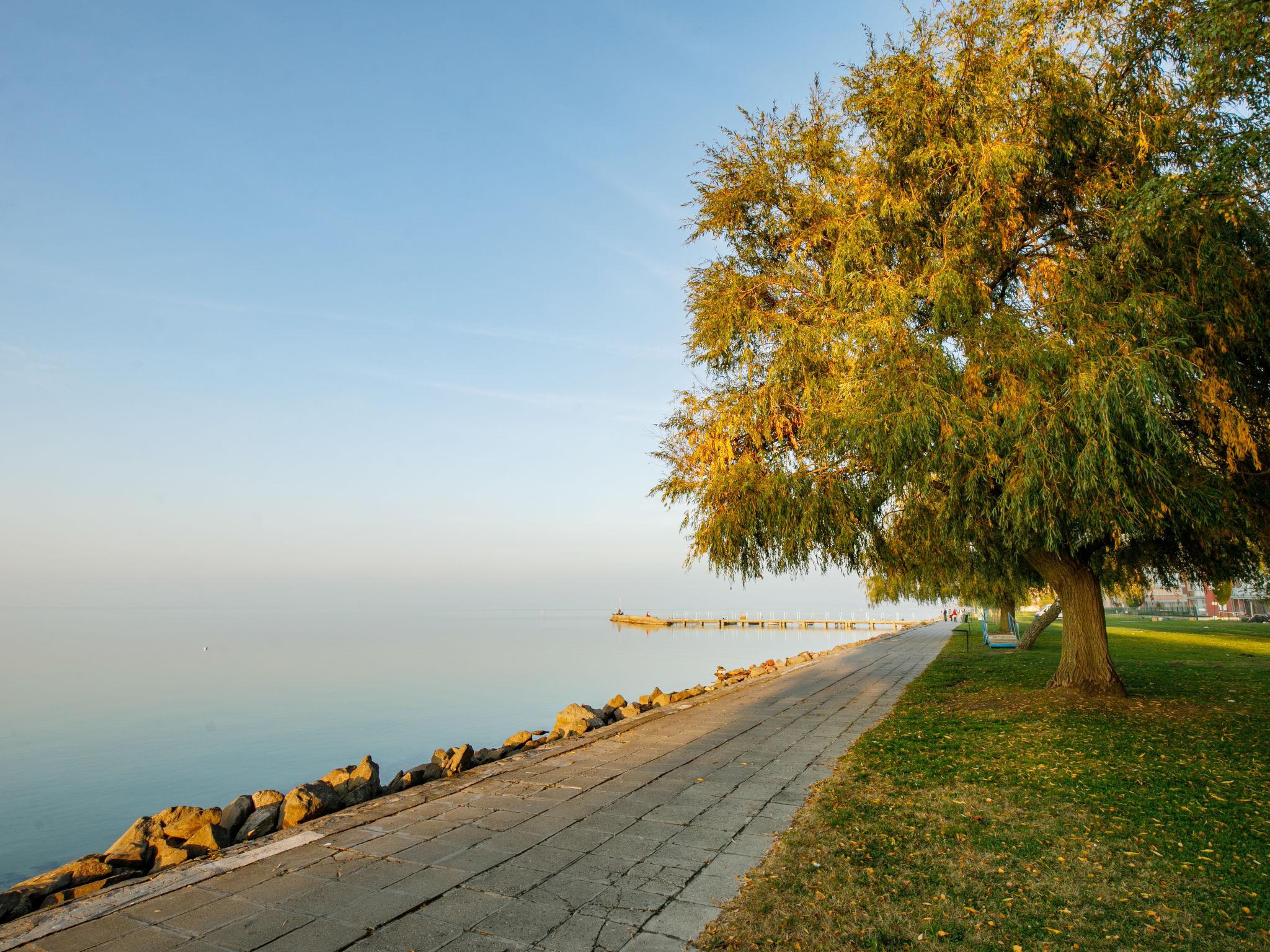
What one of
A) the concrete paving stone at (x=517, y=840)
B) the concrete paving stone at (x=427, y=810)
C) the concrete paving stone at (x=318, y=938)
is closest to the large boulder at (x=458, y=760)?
the concrete paving stone at (x=427, y=810)

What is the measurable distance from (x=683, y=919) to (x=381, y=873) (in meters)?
1.94

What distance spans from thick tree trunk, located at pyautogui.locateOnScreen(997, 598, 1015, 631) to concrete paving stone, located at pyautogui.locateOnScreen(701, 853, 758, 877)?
2198 cm

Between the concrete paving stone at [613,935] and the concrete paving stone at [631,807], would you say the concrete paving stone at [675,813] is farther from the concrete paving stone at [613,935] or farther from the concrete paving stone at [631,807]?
the concrete paving stone at [613,935]

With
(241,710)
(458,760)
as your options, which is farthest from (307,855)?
(241,710)

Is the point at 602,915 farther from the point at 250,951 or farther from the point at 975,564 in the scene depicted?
the point at 975,564

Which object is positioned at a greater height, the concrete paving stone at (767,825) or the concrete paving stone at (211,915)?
the concrete paving stone at (211,915)

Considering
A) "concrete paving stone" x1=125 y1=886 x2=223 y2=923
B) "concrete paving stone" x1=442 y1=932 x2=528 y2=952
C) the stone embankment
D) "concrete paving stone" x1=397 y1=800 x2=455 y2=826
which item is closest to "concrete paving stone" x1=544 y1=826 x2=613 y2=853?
"concrete paving stone" x1=397 y1=800 x2=455 y2=826

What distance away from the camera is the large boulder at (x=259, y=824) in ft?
17.6

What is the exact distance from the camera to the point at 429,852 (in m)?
4.73

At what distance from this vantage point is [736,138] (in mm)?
10836

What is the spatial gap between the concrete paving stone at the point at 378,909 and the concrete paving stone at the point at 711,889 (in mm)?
1512

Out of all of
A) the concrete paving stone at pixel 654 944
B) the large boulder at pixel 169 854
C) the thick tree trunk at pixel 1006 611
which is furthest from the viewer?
the thick tree trunk at pixel 1006 611

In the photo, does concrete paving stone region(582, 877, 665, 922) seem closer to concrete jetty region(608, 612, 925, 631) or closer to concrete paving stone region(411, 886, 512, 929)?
concrete paving stone region(411, 886, 512, 929)

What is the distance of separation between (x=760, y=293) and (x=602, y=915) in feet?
28.1
